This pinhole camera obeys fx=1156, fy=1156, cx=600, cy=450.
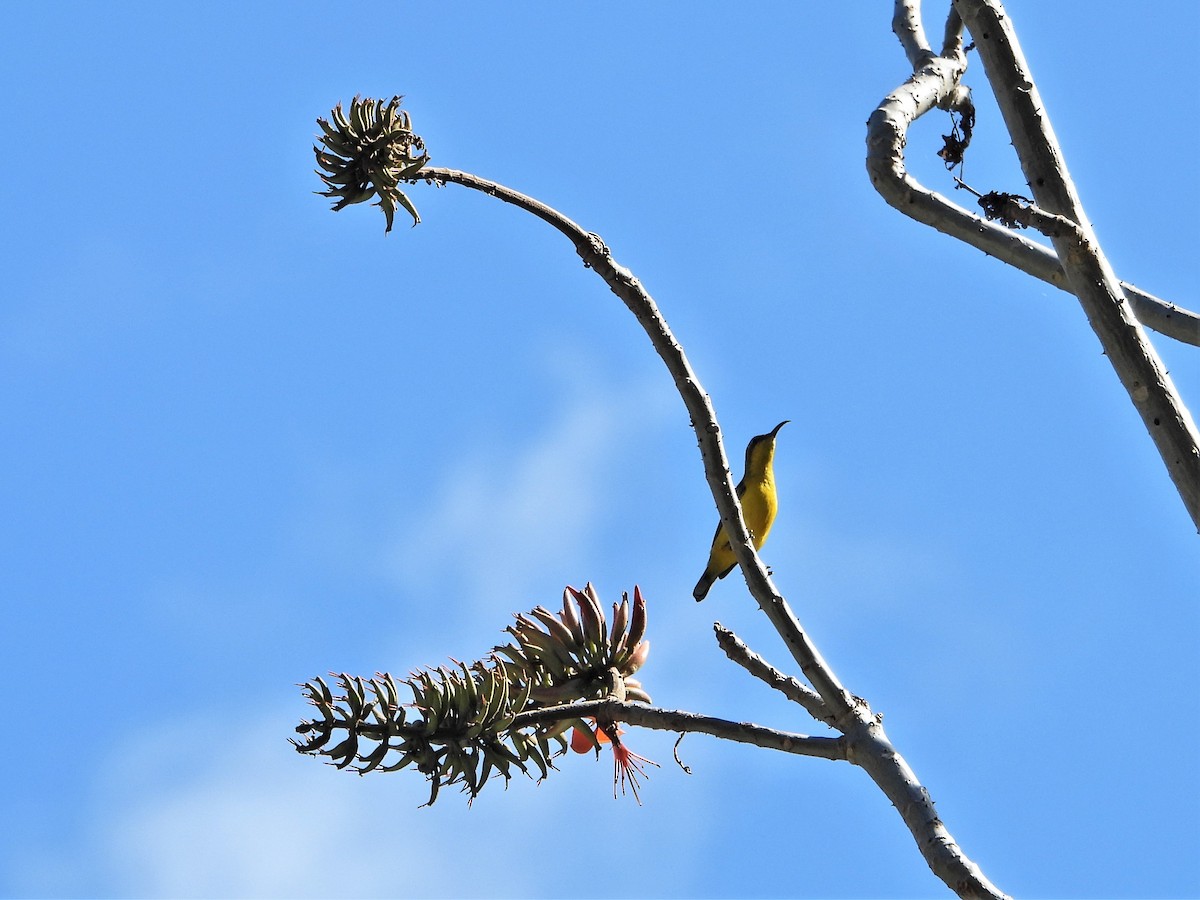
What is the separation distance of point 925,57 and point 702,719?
8.69ft

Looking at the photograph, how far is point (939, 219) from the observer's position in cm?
349

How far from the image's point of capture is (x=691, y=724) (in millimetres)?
3584

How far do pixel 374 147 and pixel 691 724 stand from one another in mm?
2103

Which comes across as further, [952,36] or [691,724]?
[952,36]

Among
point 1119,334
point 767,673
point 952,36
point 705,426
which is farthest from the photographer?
point 952,36

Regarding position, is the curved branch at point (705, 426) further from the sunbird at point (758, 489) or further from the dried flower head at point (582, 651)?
the sunbird at point (758, 489)

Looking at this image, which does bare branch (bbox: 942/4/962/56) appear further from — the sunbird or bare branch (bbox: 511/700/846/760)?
the sunbird

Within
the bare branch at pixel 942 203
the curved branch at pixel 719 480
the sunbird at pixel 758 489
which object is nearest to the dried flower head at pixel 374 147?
the curved branch at pixel 719 480

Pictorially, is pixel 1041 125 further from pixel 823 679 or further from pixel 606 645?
pixel 606 645

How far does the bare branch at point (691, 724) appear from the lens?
3.51 m

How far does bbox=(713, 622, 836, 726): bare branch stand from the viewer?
12.1 ft

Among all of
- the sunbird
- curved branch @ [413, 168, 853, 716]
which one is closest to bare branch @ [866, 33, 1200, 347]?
curved branch @ [413, 168, 853, 716]

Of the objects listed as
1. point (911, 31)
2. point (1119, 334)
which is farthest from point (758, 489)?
point (1119, 334)

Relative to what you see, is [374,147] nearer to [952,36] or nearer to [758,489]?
[952,36]
